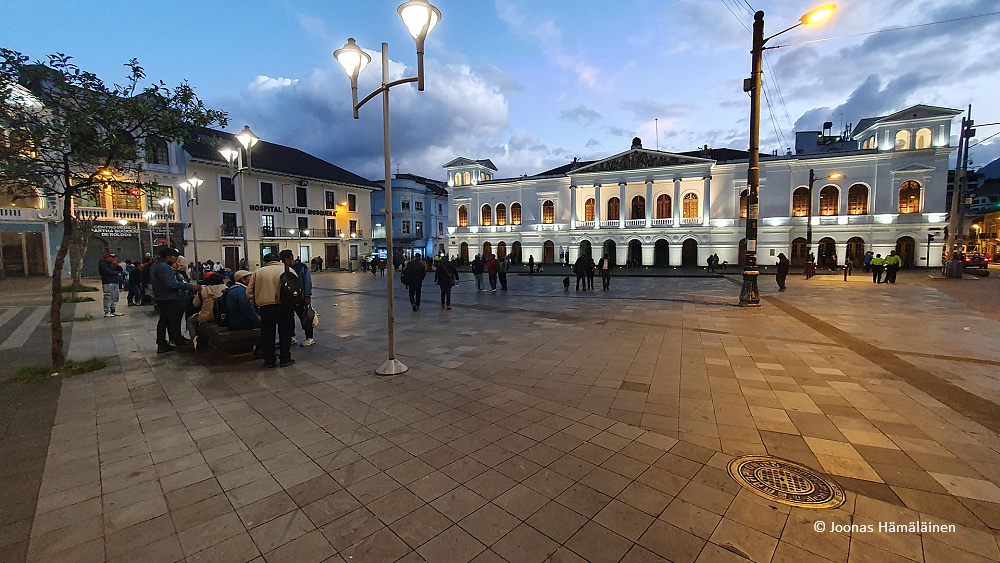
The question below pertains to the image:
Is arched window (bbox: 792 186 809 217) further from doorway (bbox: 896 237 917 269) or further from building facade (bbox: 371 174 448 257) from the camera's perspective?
building facade (bbox: 371 174 448 257)

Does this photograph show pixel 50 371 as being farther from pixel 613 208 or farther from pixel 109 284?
pixel 613 208

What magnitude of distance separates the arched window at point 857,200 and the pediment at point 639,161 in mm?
12320

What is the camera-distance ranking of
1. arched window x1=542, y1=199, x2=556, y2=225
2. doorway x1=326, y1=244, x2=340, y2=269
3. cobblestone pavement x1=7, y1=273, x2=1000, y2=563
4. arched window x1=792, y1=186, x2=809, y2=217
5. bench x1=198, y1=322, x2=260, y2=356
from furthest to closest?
arched window x1=542, y1=199, x2=556, y2=225 < doorway x1=326, y1=244, x2=340, y2=269 < arched window x1=792, y1=186, x2=809, y2=217 < bench x1=198, y1=322, x2=260, y2=356 < cobblestone pavement x1=7, y1=273, x2=1000, y2=563

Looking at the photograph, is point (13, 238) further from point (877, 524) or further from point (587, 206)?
point (587, 206)

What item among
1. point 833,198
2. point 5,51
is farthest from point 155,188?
point 833,198

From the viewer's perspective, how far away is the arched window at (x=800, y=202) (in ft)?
124

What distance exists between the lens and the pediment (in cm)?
3997

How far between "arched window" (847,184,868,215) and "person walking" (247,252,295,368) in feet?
154

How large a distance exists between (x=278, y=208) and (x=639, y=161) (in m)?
A: 37.0

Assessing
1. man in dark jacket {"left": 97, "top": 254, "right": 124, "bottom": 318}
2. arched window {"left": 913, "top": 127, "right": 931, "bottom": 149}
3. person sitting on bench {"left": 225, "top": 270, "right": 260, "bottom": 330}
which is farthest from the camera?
arched window {"left": 913, "top": 127, "right": 931, "bottom": 149}

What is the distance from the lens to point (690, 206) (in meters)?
41.6

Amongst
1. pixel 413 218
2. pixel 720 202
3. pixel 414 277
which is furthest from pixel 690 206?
pixel 414 277

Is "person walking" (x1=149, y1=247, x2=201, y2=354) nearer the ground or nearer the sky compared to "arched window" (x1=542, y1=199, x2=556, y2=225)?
nearer the ground

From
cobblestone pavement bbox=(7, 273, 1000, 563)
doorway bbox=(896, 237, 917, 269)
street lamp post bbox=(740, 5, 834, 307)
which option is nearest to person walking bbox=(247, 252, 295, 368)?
cobblestone pavement bbox=(7, 273, 1000, 563)
